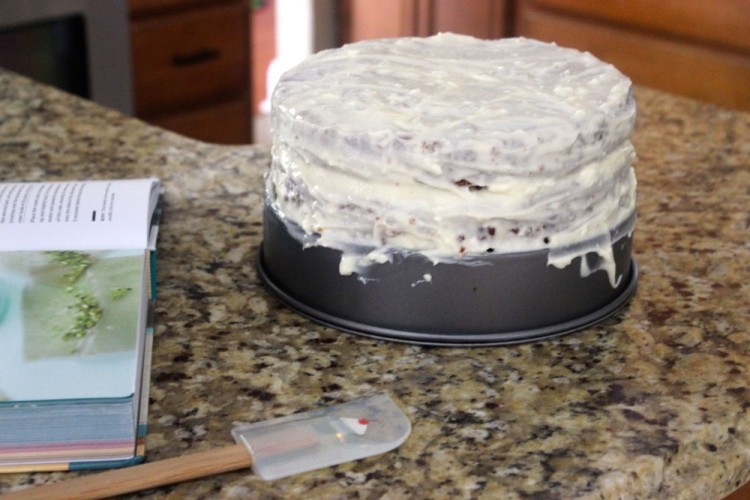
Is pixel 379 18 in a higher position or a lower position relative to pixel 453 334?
lower

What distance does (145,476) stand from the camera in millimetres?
768

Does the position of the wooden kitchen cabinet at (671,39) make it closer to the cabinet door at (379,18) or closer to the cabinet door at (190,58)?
the cabinet door at (379,18)

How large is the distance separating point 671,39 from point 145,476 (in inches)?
98.3

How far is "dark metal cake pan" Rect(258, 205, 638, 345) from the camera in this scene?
0.95 metres

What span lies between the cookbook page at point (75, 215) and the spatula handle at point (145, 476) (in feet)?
1.07

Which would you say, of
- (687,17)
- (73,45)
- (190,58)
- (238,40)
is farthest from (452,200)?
(238,40)

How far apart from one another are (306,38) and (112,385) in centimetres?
325

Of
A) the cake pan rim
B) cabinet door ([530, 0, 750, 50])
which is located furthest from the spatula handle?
cabinet door ([530, 0, 750, 50])

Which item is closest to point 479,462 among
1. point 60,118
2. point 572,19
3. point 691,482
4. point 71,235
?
point 691,482

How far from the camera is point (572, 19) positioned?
3.16m

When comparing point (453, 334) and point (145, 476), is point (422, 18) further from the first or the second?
point (145, 476)

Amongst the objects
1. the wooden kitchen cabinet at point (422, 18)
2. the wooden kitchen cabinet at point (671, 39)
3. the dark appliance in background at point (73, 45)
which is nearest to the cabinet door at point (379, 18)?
the wooden kitchen cabinet at point (422, 18)

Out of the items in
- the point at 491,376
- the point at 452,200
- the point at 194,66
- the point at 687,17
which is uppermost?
the point at 452,200

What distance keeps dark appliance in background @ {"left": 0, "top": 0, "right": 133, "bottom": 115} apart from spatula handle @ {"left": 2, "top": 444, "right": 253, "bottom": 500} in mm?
1936
